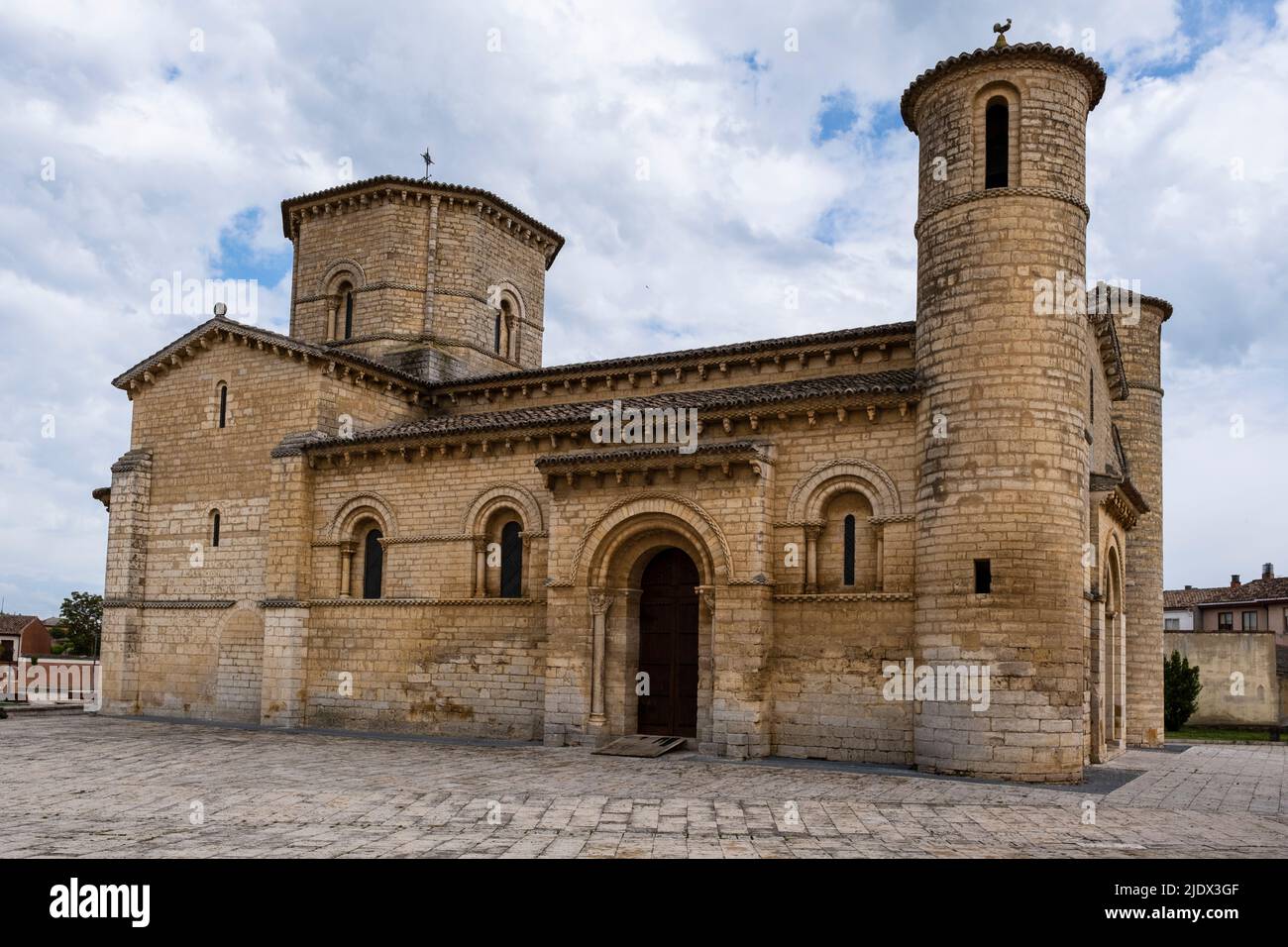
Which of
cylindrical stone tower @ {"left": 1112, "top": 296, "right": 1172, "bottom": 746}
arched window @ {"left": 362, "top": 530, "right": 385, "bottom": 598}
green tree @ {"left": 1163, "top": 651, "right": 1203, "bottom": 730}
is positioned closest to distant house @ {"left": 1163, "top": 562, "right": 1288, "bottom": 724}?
green tree @ {"left": 1163, "top": 651, "right": 1203, "bottom": 730}

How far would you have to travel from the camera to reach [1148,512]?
25625mm

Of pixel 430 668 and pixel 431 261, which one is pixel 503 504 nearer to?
pixel 430 668

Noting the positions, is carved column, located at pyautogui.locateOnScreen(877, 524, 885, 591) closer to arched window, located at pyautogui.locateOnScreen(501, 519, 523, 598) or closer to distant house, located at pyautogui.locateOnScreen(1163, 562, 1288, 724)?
arched window, located at pyautogui.locateOnScreen(501, 519, 523, 598)

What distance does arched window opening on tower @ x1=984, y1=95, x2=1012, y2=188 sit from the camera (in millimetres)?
17859

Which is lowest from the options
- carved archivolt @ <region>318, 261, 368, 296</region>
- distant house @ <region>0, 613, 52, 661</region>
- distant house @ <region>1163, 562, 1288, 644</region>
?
distant house @ <region>0, 613, 52, 661</region>

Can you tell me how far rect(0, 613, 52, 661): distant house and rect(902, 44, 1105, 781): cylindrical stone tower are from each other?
61535 millimetres

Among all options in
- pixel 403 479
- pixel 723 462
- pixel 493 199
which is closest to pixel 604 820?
pixel 723 462

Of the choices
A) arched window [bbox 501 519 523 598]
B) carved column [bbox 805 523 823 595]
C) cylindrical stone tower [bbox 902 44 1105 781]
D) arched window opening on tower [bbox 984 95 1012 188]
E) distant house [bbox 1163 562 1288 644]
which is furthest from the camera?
distant house [bbox 1163 562 1288 644]

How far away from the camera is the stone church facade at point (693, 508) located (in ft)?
55.6

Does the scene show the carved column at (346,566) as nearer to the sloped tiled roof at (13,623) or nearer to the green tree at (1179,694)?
the green tree at (1179,694)

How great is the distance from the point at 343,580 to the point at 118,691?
22.5 feet

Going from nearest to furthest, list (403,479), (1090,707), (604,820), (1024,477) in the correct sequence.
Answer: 1. (604,820)
2. (1024,477)
3. (1090,707)
4. (403,479)
